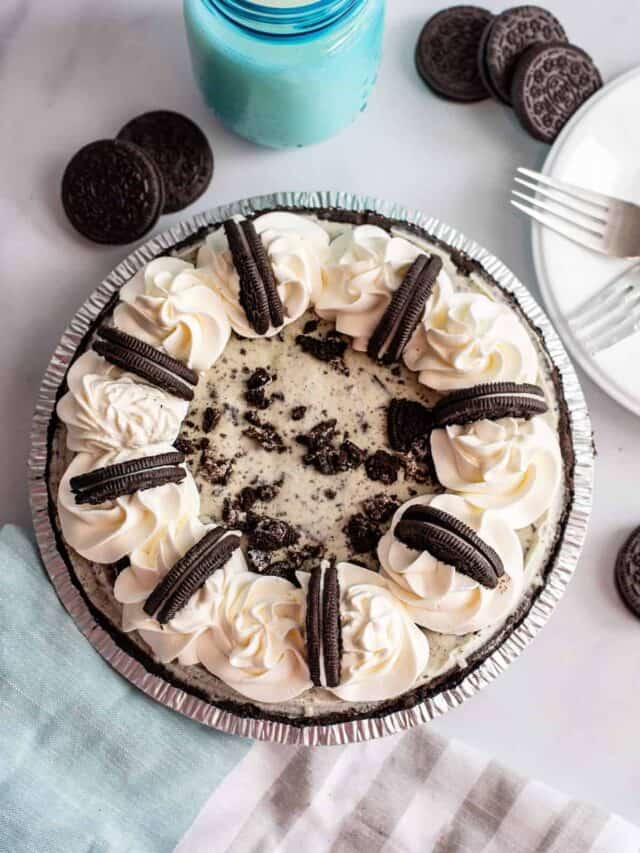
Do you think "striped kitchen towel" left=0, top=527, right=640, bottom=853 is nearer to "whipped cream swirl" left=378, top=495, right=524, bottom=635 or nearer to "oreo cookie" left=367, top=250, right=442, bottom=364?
"whipped cream swirl" left=378, top=495, right=524, bottom=635

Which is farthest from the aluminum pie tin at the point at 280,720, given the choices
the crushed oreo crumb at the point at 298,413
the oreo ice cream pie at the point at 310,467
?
the crushed oreo crumb at the point at 298,413

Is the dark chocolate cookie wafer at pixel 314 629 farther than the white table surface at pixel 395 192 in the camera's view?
No

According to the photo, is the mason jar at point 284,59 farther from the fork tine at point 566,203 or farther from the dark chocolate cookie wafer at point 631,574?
the dark chocolate cookie wafer at point 631,574

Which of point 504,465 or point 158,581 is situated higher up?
point 504,465

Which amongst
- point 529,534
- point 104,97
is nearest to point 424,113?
point 104,97

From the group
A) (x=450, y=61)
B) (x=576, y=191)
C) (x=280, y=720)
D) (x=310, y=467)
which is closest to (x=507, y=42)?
(x=450, y=61)

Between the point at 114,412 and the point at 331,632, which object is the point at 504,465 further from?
the point at 114,412
